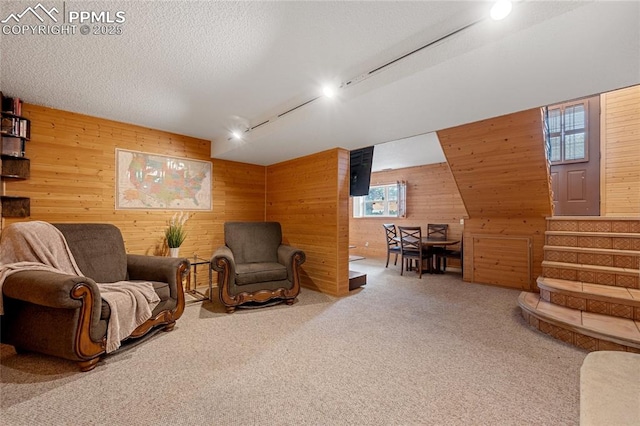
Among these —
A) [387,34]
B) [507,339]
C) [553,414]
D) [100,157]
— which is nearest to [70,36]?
[100,157]

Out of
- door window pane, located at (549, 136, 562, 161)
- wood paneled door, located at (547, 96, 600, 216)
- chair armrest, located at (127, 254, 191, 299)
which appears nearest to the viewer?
chair armrest, located at (127, 254, 191, 299)

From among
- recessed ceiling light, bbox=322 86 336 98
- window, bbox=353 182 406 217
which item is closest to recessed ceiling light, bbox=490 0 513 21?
recessed ceiling light, bbox=322 86 336 98

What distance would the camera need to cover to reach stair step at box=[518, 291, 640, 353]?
2.03 meters

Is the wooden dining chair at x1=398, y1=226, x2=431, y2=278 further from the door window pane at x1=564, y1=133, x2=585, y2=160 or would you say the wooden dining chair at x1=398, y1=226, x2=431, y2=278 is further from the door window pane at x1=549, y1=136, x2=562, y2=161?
the door window pane at x1=564, y1=133, x2=585, y2=160

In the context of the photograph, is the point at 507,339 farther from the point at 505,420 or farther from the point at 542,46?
the point at 542,46

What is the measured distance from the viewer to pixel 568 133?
4.72 m

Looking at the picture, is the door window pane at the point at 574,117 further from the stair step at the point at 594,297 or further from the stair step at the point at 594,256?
the stair step at the point at 594,297

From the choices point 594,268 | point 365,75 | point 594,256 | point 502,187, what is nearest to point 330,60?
point 365,75

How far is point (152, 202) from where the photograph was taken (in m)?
3.66

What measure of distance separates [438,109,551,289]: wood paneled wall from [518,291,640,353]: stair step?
1.64 meters

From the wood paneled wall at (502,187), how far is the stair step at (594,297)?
132 centimetres

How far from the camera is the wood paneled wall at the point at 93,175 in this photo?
2.92 meters

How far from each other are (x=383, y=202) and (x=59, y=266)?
21.6ft

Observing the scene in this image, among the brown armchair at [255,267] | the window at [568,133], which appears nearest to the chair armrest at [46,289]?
the brown armchair at [255,267]
